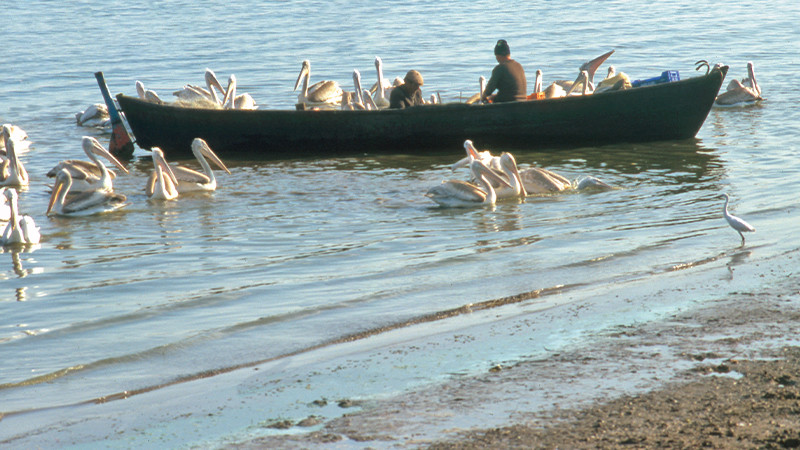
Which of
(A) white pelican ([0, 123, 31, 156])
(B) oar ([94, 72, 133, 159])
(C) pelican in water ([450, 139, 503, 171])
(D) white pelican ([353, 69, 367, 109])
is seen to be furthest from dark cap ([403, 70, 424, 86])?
(A) white pelican ([0, 123, 31, 156])

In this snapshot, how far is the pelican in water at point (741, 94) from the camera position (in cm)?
1773

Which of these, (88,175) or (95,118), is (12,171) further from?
(95,118)

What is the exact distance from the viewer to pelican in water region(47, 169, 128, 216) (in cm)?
1113

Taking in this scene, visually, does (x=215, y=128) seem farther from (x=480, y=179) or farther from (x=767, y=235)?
(x=767, y=235)

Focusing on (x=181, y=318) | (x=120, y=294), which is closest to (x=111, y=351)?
(x=181, y=318)

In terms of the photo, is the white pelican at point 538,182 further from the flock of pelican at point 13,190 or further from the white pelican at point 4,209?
the white pelican at point 4,209

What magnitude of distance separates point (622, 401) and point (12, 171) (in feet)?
33.9

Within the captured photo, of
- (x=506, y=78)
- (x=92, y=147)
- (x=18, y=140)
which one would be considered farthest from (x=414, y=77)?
(x=18, y=140)

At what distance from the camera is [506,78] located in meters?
14.4

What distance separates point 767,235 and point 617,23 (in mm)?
24799

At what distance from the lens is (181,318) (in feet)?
23.2

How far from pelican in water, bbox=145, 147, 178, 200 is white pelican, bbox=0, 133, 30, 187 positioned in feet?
6.82

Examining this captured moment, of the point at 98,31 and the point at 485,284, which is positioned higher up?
the point at 98,31

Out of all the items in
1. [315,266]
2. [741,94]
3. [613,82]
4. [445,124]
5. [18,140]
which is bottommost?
[315,266]
